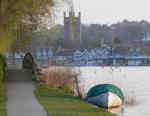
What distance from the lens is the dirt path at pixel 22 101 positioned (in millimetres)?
12031

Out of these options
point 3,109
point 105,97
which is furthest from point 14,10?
point 105,97

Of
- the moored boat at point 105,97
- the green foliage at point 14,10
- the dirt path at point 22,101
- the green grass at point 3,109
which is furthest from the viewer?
the moored boat at point 105,97

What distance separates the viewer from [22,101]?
585 inches

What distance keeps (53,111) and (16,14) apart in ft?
17.3

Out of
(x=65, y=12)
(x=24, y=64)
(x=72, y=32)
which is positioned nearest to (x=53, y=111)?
(x=72, y=32)

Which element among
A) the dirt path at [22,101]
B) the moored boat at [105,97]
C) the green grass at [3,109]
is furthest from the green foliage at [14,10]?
the moored boat at [105,97]

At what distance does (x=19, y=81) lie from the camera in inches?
921

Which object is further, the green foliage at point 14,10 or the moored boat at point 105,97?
the moored boat at point 105,97

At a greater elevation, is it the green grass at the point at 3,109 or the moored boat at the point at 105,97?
the green grass at the point at 3,109

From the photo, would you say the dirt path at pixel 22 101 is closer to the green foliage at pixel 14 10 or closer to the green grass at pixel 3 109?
the green grass at pixel 3 109

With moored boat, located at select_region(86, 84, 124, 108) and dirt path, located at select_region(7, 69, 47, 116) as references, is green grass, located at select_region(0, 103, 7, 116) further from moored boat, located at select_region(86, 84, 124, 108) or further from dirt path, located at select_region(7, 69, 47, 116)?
moored boat, located at select_region(86, 84, 124, 108)

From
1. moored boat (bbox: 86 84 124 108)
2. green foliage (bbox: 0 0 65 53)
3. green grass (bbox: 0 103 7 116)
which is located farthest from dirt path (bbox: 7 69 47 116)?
moored boat (bbox: 86 84 124 108)

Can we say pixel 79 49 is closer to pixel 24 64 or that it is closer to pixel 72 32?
pixel 24 64

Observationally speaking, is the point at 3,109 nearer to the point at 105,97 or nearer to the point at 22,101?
the point at 22,101
